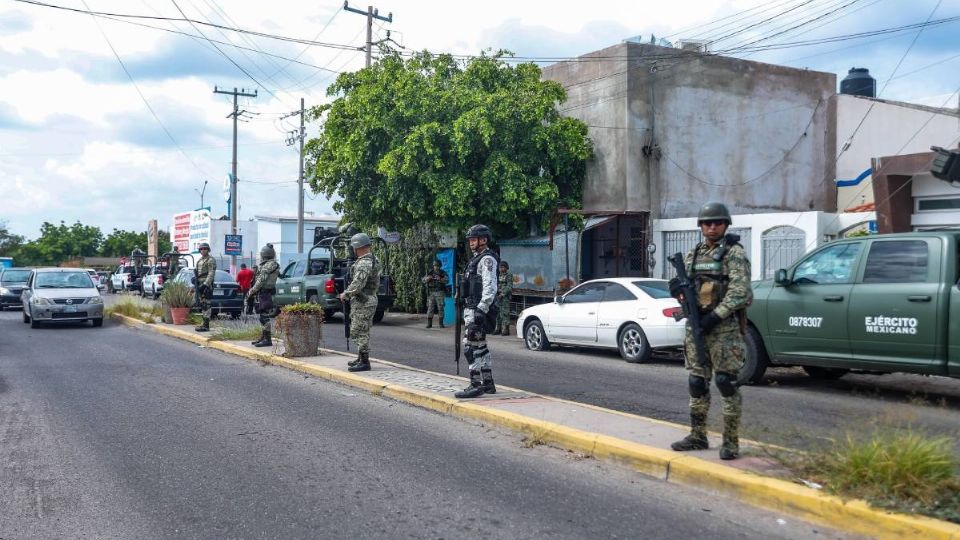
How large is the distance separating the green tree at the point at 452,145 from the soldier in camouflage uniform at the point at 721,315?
1238 cm

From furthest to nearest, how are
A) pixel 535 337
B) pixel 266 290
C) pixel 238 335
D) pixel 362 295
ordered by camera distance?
pixel 238 335, pixel 535 337, pixel 266 290, pixel 362 295

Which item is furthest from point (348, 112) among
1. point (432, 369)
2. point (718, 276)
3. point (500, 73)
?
point (718, 276)

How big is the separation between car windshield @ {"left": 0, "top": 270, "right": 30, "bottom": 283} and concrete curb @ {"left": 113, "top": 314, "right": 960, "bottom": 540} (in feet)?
82.0

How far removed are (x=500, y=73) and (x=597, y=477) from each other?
15.6m

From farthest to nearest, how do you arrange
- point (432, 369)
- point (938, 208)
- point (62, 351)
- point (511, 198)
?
point (511, 198)
point (938, 208)
point (62, 351)
point (432, 369)

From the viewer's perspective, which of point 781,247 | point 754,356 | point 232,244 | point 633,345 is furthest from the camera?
point 232,244

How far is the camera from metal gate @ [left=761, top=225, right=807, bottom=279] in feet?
53.0

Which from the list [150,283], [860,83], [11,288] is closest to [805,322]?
[860,83]

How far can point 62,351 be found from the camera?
13.9 meters

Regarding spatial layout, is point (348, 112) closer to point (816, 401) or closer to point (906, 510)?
point (816, 401)

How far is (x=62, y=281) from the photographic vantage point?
65.4 feet

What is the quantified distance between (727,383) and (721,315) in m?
0.47

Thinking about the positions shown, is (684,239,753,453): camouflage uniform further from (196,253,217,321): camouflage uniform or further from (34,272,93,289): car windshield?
(34,272,93,289): car windshield

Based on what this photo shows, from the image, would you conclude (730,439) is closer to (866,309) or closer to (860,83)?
(866,309)
